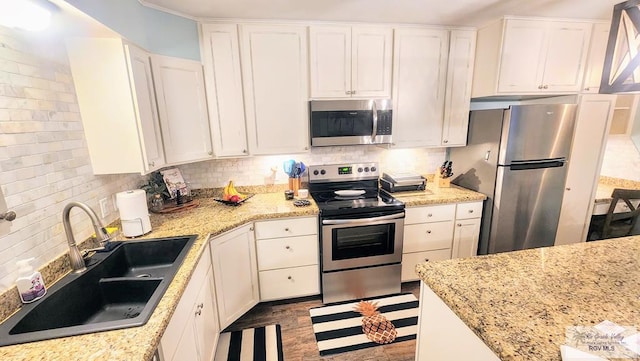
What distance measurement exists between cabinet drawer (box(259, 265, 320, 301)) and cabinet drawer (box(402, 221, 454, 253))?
91 centimetres

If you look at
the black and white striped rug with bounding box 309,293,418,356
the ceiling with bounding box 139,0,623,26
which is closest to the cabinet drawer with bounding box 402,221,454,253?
the black and white striped rug with bounding box 309,293,418,356

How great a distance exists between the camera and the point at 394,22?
7.82 feet

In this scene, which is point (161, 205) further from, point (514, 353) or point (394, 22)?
point (394, 22)

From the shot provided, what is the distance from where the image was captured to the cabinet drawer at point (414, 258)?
8.61ft

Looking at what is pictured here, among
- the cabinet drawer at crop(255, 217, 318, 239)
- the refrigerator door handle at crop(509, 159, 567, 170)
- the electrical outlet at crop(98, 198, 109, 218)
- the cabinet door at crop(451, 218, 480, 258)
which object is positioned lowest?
the cabinet door at crop(451, 218, 480, 258)

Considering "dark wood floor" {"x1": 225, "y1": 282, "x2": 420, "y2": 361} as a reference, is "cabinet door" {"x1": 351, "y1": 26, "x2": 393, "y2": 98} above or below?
above

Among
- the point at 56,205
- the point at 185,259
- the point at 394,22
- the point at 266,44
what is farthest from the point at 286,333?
the point at 394,22

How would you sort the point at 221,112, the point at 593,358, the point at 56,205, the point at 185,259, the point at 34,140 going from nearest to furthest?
the point at 593,358 → the point at 34,140 → the point at 56,205 → the point at 185,259 → the point at 221,112

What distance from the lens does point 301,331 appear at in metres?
2.19

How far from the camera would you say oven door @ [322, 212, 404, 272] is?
91.0 inches

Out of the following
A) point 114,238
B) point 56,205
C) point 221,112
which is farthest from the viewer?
point 221,112

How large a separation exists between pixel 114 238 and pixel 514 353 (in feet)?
6.74

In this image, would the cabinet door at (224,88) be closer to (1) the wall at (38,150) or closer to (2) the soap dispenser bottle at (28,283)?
(1) the wall at (38,150)

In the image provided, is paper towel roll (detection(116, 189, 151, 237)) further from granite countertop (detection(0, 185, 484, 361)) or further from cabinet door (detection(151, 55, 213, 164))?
cabinet door (detection(151, 55, 213, 164))
